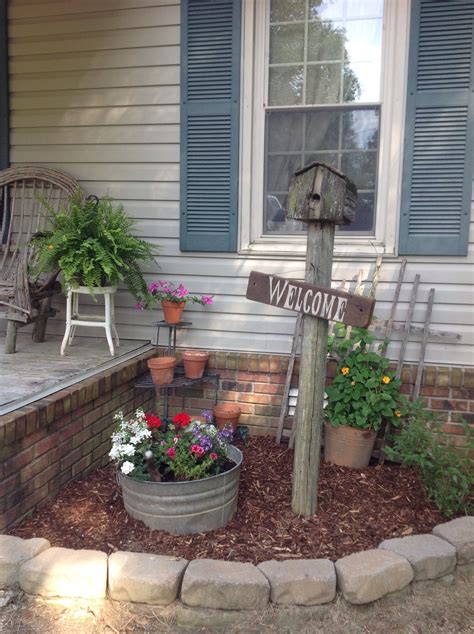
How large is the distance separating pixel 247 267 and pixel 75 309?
3.73ft

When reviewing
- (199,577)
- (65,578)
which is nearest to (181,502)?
(199,577)

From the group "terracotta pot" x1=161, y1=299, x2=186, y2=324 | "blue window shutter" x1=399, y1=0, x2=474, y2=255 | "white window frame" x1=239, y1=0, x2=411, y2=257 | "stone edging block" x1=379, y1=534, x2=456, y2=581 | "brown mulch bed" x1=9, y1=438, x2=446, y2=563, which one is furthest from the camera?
"terracotta pot" x1=161, y1=299, x2=186, y2=324

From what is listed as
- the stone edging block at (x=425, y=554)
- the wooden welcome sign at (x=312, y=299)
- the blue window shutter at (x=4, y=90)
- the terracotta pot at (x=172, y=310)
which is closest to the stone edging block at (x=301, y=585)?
the stone edging block at (x=425, y=554)

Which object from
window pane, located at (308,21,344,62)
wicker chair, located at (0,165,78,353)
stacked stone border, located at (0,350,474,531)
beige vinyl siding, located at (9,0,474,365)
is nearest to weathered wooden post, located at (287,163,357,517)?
stacked stone border, located at (0,350,474,531)

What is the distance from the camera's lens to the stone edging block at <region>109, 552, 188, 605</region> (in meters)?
1.92

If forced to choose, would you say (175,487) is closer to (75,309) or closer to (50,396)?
(50,396)

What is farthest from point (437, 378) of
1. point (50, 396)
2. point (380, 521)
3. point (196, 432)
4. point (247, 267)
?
point (50, 396)

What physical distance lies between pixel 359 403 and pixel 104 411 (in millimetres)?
1411

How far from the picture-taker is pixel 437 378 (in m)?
3.23

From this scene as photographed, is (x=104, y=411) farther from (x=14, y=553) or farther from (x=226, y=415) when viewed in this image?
(x=14, y=553)

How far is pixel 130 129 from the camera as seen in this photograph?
363 centimetres

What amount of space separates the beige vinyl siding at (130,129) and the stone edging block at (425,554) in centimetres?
149

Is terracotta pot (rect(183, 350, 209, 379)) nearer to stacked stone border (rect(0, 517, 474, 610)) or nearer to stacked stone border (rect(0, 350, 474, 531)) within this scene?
stacked stone border (rect(0, 350, 474, 531))

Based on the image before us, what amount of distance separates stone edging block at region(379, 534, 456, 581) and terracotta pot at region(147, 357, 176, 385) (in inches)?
61.8
